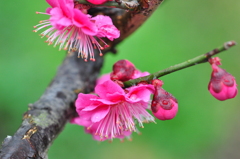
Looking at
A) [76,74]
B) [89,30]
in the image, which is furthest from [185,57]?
[89,30]

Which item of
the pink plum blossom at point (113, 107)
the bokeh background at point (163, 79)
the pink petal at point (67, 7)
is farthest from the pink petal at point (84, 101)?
the bokeh background at point (163, 79)

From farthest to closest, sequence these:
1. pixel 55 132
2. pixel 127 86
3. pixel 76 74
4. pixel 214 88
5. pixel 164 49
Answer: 1. pixel 164 49
2. pixel 76 74
3. pixel 55 132
4. pixel 127 86
5. pixel 214 88

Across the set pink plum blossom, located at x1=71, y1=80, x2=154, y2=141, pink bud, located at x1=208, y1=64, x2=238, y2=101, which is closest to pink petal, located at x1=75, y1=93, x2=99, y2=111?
pink plum blossom, located at x1=71, y1=80, x2=154, y2=141

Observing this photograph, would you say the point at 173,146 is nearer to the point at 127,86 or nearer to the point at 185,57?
the point at 185,57

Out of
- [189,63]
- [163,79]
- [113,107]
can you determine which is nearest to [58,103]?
[113,107]

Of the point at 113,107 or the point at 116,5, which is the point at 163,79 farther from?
the point at 116,5

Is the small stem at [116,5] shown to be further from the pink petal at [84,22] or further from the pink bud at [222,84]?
the pink bud at [222,84]
